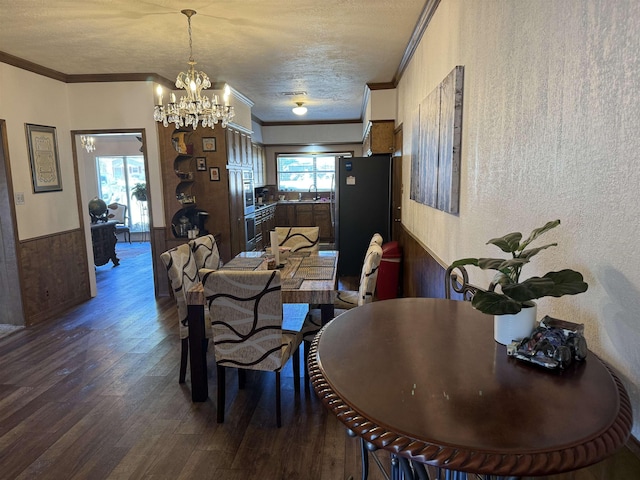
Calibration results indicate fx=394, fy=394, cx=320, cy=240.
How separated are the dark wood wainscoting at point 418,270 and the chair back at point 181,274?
5.30 ft

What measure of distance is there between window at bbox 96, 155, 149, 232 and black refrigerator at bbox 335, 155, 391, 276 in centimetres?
574


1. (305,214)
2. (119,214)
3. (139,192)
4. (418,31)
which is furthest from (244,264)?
(119,214)

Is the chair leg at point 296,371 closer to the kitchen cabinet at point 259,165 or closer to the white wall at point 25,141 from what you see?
the white wall at point 25,141

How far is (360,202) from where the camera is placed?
18.1ft

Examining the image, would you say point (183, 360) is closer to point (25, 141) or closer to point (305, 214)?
point (25, 141)

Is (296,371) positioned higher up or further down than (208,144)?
further down

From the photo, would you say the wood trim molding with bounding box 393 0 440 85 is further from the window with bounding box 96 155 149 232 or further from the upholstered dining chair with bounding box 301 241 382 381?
the window with bounding box 96 155 149 232

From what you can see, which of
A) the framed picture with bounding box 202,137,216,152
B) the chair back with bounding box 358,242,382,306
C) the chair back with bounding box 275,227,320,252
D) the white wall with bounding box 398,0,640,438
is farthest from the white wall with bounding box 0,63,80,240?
the white wall with bounding box 398,0,640,438

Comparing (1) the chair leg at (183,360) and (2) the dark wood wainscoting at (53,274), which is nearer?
(1) the chair leg at (183,360)

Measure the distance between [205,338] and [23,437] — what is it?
1.11 m

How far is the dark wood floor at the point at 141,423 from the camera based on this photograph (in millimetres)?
2002

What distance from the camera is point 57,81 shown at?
14.9 ft

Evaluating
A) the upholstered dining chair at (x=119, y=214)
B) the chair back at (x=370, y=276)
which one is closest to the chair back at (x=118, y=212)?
the upholstered dining chair at (x=119, y=214)

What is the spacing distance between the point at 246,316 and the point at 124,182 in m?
8.47
